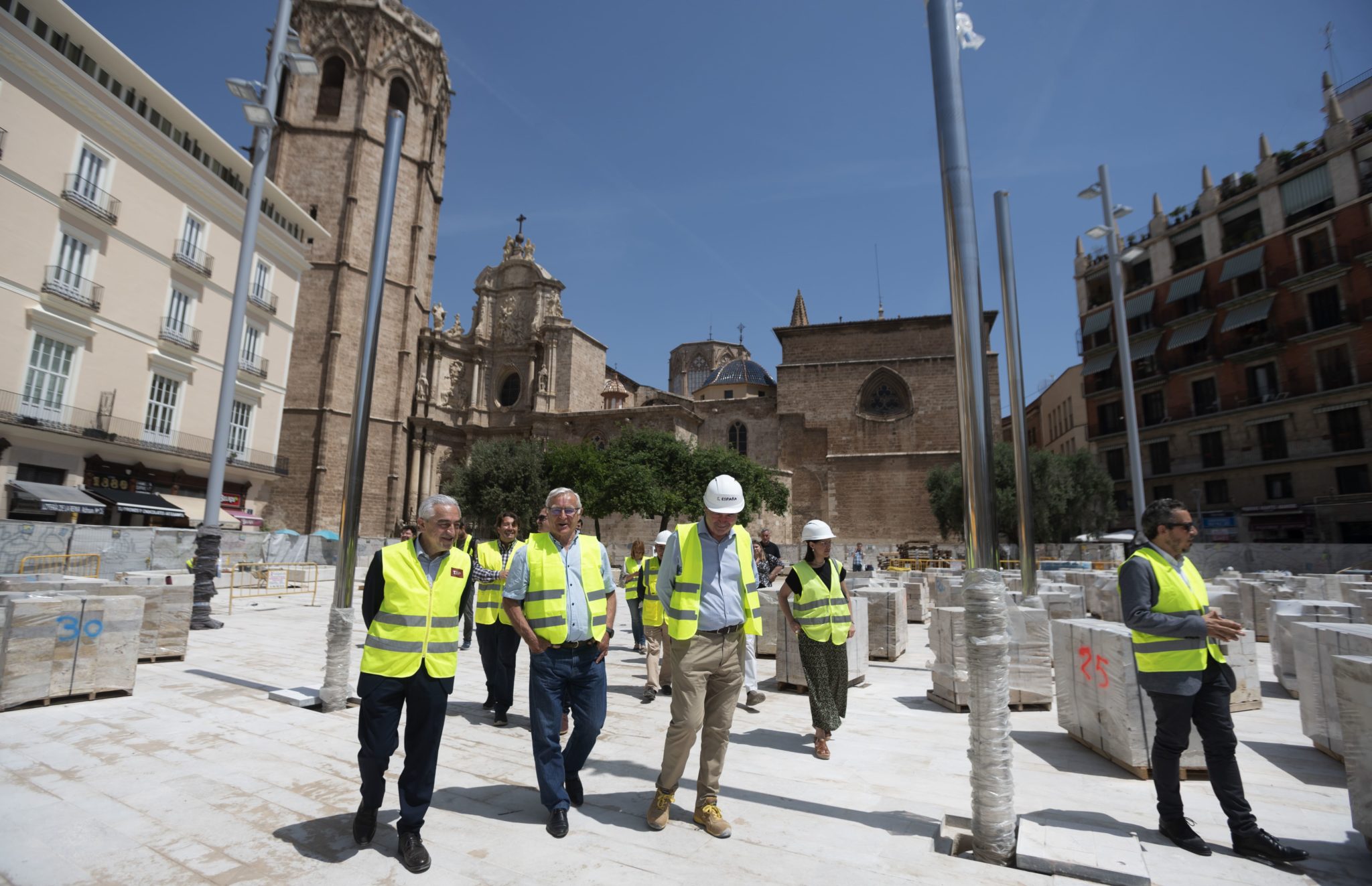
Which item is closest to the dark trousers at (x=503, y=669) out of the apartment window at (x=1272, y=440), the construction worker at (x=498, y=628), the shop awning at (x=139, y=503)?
the construction worker at (x=498, y=628)

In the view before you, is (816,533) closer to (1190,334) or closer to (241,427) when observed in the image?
(241,427)

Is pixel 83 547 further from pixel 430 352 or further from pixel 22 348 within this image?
pixel 430 352

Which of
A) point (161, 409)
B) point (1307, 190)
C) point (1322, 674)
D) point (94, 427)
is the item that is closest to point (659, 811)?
point (1322, 674)

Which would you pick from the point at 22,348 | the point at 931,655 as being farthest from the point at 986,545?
the point at 22,348

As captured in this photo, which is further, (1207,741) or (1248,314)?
(1248,314)

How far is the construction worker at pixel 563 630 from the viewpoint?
11.5 feet

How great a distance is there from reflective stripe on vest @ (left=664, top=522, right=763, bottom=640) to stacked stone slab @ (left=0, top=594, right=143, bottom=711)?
16.2 feet

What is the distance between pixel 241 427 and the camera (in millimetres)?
24719

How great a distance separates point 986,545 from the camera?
3.35 m

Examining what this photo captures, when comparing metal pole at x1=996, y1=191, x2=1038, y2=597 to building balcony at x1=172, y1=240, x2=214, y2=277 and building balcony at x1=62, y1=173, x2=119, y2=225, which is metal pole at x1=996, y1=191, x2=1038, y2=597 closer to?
building balcony at x1=62, y1=173, x2=119, y2=225

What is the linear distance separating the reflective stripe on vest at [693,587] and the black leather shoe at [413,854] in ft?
4.66

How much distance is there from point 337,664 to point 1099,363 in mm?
36060

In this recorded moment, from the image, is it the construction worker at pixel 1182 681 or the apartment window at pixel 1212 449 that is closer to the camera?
the construction worker at pixel 1182 681

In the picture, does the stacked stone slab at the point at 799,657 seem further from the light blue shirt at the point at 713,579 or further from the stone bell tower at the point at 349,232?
the stone bell tower at the point at 349,232
